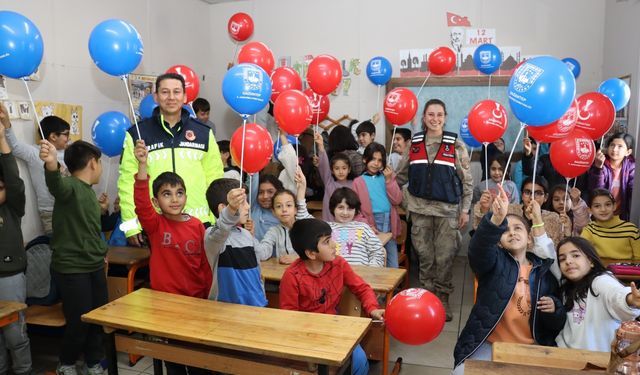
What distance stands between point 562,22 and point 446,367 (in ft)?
13.1

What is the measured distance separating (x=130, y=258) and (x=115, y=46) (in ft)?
4.60

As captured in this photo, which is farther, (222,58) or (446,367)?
(222,58)

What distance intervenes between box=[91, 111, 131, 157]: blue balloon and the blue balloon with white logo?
1.60 metres

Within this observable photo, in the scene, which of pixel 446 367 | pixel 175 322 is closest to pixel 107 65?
pixel 175 322

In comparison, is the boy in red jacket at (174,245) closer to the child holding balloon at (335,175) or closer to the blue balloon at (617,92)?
the child holding balloon at (335,175)

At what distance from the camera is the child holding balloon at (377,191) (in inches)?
155

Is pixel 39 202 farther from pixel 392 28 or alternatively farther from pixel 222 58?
pixel 392 28

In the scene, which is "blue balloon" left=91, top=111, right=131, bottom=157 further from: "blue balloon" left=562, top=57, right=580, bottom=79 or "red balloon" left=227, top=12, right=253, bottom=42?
"blue balloon" left=562, top=57, right=580, bottom=79

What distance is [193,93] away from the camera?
434cm

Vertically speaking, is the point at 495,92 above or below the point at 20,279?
above

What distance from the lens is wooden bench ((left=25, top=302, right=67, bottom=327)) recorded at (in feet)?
9.50

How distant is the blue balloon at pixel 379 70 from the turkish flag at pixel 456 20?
82 cm

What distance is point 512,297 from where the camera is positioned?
2.19 m

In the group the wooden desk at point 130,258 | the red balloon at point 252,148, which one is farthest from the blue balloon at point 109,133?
the red balloon at point 252,148
